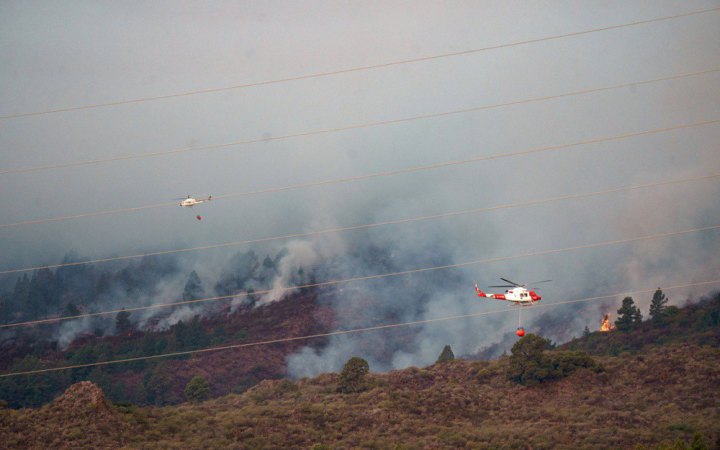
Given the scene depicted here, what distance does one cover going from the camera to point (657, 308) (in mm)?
147500

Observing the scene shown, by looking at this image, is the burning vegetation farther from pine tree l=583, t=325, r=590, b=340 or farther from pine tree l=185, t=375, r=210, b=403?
pine tree l=185, t=375, r=210, b=403

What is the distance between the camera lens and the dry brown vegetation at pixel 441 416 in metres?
89.0

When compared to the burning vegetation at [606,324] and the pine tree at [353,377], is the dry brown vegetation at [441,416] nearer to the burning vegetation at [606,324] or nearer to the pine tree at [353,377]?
the pine tree at [353,377]

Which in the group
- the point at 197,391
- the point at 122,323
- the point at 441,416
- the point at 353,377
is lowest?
the point at 441,416

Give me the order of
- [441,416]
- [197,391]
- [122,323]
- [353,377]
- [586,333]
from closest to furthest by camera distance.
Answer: [441,416]
[353,377]
[197,391]
[586,333]
[122,323]

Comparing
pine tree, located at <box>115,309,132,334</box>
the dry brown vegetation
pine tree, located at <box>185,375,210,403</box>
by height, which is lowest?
the dry brown vegetation

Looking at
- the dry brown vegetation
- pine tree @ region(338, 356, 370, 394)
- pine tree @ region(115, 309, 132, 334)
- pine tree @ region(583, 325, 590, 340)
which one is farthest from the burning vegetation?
pine tree @ region(115, 309, 132, 334)

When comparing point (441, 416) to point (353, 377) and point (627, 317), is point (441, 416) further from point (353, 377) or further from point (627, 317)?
point (627, 317)

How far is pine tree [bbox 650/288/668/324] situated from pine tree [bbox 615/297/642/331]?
2244 mm

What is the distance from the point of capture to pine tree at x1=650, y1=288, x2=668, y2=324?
480 feet

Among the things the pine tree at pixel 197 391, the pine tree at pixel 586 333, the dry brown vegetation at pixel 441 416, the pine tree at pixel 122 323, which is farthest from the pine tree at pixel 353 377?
the pine tree at pixel 122 323

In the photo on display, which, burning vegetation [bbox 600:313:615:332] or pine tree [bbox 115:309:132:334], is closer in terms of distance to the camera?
burning vegetation [bbox 600:313:615:332]

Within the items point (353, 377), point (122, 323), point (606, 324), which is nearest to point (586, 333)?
point (606, 324)

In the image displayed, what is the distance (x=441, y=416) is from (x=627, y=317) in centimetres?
5723
